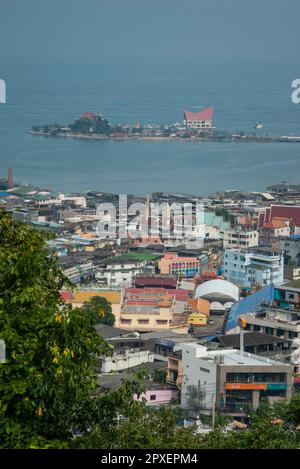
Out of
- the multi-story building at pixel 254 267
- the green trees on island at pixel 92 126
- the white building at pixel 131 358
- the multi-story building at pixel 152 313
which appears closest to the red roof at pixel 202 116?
the green trees on island at pixel 92 126

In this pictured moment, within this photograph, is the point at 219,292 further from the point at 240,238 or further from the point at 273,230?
the point at 273,230

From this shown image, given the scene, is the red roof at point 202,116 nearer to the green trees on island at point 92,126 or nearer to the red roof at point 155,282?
the green trees on island at point 92,126

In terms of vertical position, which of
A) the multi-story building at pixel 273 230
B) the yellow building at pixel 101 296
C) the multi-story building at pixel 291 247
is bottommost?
the yellow building at pixel 101 296

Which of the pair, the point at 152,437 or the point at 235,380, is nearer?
the point at 152,437

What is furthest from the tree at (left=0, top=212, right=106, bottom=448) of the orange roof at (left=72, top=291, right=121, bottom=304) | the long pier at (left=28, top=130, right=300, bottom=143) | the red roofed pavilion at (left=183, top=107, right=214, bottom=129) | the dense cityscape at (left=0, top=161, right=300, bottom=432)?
the red roofed pavilion at (left=183, top=107, right=214, bottom=129)

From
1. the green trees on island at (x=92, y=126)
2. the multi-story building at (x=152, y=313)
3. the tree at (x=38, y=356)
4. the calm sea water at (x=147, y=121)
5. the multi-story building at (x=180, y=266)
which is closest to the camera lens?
the tree at (x=38, y=356)

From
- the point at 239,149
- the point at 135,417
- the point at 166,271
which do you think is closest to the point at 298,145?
the point at 239,149

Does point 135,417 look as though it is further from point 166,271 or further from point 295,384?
point 166,271
